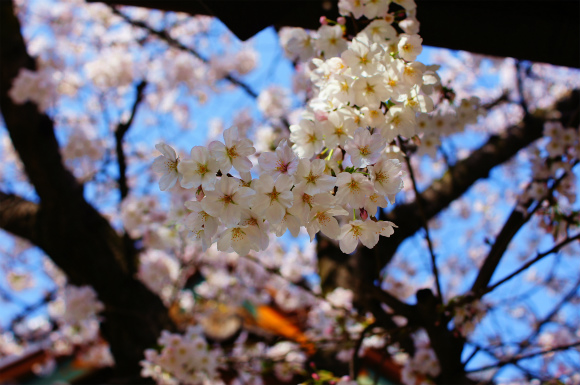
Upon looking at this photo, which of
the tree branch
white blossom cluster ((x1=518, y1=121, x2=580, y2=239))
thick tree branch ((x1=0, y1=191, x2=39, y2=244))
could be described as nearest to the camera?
A: white blossom cluster ((x1=518, y1=121, x2=580, y2=239))

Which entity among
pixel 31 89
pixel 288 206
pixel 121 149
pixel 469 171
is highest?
pixel 31 89

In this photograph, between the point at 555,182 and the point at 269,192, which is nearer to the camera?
the point at 269,192

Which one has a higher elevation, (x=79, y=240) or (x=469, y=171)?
(x=469, y=171)

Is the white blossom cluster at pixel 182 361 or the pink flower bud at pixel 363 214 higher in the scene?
the white blossom cluster at pixel 182 361

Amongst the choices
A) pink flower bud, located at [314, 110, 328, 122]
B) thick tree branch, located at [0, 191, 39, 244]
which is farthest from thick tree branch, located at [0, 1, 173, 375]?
pink flower bud, located at [314, 110, 328, 122]

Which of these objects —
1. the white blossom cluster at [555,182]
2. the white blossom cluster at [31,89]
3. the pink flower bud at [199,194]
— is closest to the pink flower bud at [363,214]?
the pink flower bud at [199,194]

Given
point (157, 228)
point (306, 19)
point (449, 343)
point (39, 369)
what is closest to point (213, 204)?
point (306, 19)

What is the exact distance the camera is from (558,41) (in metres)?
1.64

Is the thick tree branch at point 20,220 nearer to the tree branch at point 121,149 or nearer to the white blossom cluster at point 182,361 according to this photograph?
the tree branch at point 121,149

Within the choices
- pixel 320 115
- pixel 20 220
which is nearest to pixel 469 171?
pixel 320 115

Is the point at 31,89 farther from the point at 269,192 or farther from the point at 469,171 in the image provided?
the point at 469,171

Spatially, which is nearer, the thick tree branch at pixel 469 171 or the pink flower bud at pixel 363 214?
the pink flower bud at pixel 363 214

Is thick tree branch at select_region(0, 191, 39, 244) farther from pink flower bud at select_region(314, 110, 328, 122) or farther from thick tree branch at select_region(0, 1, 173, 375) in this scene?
pink flower bud at select_region(314, 110, 328, 122)

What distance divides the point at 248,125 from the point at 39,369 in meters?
4.26
